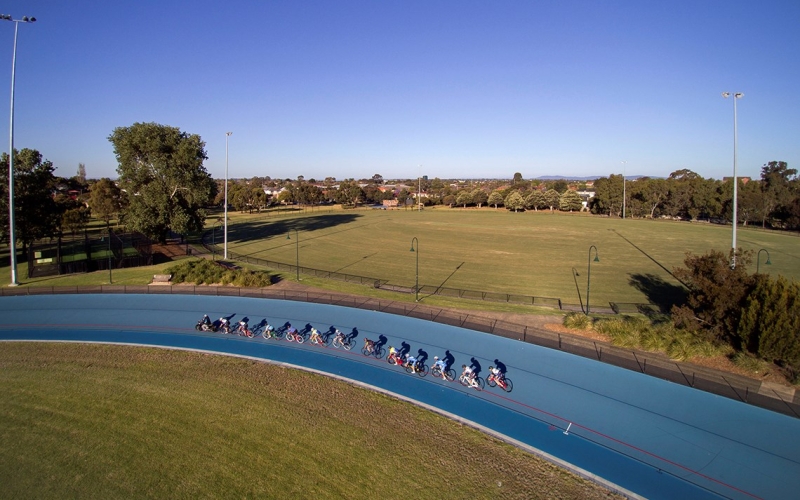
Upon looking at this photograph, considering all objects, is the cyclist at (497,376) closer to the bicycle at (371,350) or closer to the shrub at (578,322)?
the bicycle at (371,350)

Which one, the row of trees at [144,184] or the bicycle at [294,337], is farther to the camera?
the row of trees at [144,184]

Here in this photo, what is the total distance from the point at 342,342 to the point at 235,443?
893 centimetres

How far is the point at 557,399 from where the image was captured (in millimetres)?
18703

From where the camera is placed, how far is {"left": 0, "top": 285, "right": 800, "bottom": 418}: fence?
18.8 metres

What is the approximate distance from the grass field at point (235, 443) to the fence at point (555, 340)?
9750 millimetres

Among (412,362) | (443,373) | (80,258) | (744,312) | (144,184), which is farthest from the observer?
(144,184)

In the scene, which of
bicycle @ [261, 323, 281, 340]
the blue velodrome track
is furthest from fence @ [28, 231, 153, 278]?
bicycle @ [261, 323, 281, 340]

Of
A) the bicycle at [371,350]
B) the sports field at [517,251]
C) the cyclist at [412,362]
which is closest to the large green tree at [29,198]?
the sports field at [517,251]

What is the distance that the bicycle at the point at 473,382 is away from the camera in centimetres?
1961

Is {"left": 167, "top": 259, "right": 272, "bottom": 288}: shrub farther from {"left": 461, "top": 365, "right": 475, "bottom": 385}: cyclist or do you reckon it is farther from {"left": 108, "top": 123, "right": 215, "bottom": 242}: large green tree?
{"left": 461, "top": 365, "right": 475, "bottom": 385}: cyclist

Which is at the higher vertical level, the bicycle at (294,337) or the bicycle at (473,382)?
the bicycle at (294,337)

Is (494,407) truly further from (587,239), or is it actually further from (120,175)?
(587,239)

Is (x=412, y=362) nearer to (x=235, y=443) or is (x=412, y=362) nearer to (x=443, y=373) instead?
(x=443, y=373)

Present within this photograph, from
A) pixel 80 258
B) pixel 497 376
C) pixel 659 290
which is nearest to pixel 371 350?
pixel 497 376
